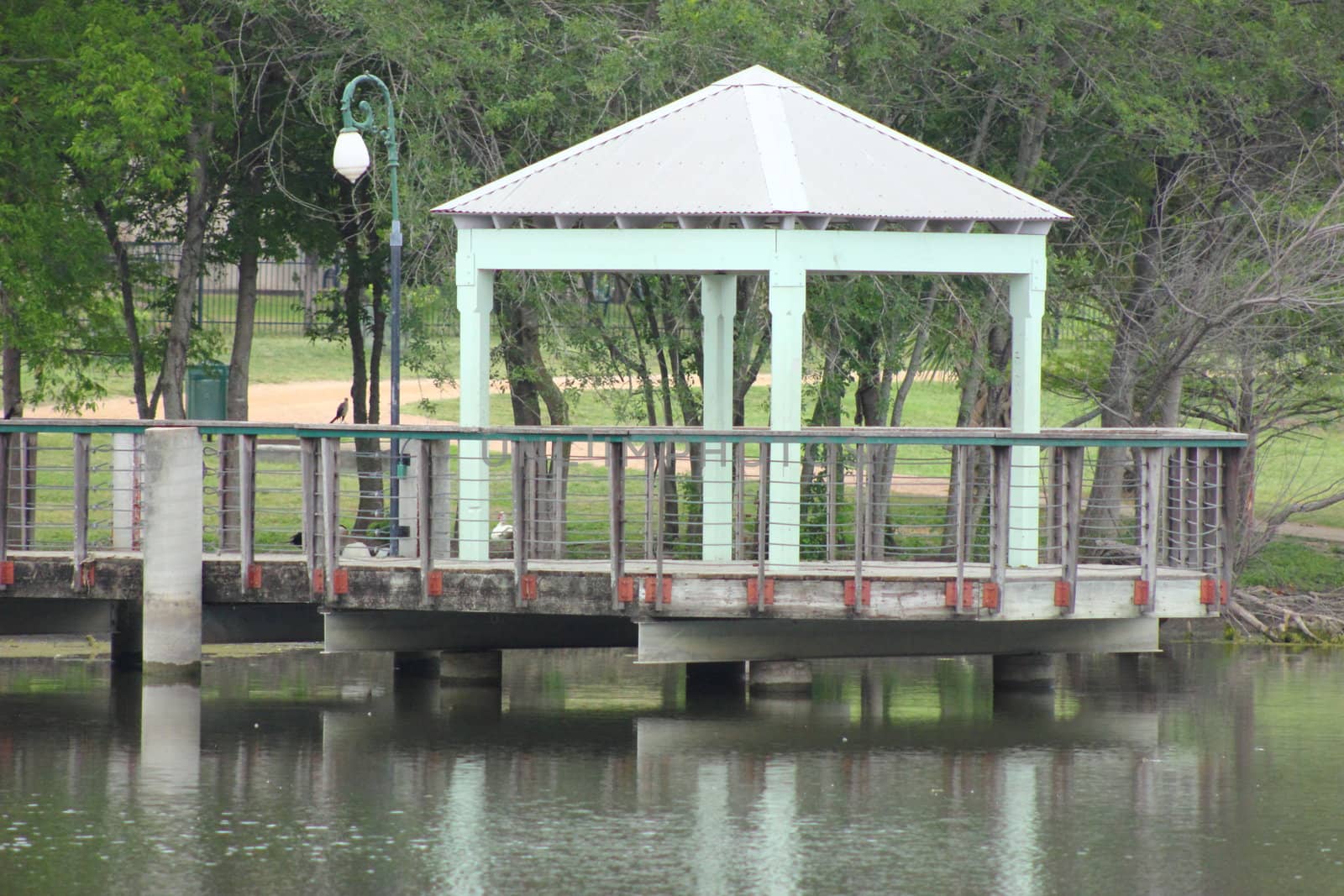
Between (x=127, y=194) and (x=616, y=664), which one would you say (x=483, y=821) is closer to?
(x=616, y=664)

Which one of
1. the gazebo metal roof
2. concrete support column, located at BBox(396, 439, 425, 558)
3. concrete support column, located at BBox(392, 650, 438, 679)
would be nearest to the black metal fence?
concrete support column, located at BBox(392, 650, 438, 679)

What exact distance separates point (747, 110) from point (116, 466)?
5925 millimetres

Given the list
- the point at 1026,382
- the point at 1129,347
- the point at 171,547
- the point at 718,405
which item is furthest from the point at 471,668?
the point at 1129,347

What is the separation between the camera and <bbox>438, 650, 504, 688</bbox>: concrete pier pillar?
58.5 ft

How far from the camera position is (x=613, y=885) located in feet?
34.5

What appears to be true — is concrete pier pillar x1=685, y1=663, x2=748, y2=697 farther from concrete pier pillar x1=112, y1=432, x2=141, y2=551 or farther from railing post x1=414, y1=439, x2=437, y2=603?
concrete pier pillar x1=112, y1=432, x2=141, y2=551

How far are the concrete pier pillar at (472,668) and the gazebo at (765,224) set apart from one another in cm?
149

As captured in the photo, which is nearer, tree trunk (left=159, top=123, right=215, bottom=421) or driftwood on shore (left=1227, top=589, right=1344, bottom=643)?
driftwood on shore (left=1227, top=589, right=1344, bottom=643)

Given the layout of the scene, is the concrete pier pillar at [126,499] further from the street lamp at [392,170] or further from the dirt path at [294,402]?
the dirt path at [294,402]

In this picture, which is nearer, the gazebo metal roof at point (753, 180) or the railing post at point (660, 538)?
the railing post at point (660, 538)

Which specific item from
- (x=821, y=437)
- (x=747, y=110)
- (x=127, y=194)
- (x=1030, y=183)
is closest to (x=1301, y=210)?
(x=1030, y=183)

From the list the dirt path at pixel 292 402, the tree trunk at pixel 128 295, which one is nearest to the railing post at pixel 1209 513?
the tree trunk at pixel 128 295

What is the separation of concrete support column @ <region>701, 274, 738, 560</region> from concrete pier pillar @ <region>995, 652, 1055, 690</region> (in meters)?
2.61

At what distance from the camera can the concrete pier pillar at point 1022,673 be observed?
1781cm
